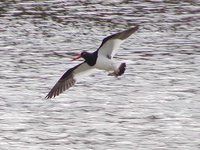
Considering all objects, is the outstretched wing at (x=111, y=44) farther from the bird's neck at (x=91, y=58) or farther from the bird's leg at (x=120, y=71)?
the bird's leg at (x=120, y=71)

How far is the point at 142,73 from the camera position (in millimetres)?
27234

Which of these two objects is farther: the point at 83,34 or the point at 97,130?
the point at 83,34

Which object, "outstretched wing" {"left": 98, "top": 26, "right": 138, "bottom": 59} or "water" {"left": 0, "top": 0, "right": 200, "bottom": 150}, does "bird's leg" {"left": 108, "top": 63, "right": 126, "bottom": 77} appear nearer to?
"outstretched wing" {"left": 98, "top": 26, "right": 138, "bottom": 59}

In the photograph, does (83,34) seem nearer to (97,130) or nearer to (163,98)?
(163,98)

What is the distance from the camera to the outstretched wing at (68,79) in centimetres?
1959

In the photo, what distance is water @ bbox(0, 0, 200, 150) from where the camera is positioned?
20344 millimetres

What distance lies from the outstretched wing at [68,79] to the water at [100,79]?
3.88ft

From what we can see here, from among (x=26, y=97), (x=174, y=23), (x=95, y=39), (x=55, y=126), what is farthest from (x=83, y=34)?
(x=55, y=126)

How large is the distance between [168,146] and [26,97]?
5914 millimetres

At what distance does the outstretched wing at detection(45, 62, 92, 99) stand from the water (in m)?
1.18

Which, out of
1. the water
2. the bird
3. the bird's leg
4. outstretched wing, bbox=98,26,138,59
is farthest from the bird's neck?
the water

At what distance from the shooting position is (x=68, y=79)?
64.9 feet

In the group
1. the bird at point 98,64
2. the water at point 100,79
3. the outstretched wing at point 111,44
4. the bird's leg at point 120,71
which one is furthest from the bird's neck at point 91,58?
the water at point 100,79

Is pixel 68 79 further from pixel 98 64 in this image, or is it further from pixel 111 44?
pixel 111 44
